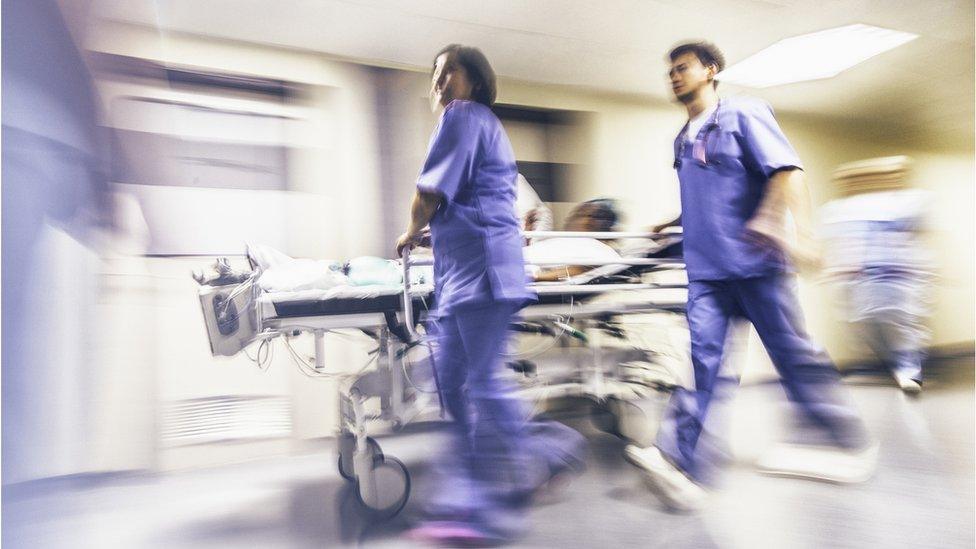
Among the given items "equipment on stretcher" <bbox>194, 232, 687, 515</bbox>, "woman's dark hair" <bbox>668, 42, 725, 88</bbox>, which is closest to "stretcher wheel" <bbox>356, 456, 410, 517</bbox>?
"equipment on stretcher" <bbox>194, 232, 687, 515</bbox>

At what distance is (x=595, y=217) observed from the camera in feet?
5.70

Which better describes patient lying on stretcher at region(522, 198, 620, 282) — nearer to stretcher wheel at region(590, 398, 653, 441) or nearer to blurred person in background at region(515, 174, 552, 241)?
blurred person in background at region(515, 174, 552, 241)

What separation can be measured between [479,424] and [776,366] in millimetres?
778

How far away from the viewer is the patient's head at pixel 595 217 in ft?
5.67

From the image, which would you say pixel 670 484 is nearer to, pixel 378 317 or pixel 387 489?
pixel 387 489

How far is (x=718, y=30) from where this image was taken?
169cm

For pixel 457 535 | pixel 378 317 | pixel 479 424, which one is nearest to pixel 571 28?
pixel 378 317

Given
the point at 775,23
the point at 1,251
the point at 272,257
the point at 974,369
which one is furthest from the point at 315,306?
the point at 974,369

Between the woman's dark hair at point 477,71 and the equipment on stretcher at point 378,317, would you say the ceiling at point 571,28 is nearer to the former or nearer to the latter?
the woman's dark hair at point 477,71

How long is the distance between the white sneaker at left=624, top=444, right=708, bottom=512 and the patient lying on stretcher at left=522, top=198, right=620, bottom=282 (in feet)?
1.69

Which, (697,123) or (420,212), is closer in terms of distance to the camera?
(420,212)

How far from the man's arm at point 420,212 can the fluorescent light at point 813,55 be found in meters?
1.29

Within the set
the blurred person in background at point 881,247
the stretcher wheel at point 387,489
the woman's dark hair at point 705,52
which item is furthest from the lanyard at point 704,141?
the blurred person in background at point 881,247

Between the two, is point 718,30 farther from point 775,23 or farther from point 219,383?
point 219,383
